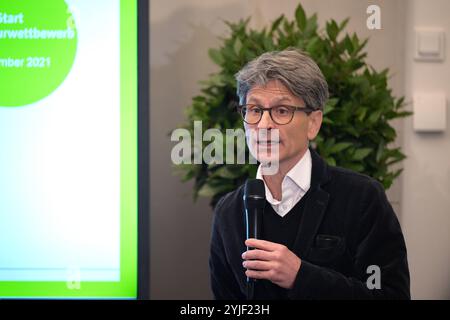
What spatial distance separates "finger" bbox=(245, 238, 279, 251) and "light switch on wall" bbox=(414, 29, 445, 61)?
47 centimetres

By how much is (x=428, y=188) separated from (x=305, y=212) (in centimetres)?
34

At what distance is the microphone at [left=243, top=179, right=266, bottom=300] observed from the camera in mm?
941

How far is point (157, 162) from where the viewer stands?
5.36 ft

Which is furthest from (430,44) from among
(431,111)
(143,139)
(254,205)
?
(143,139)

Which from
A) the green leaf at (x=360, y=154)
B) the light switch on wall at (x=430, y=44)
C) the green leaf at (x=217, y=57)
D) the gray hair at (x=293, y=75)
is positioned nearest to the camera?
the gray hair at (x=293, y=75)

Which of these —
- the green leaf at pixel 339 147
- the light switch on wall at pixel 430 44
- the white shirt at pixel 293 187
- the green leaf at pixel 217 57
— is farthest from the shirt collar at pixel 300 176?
the green leaf at pixel 217 57

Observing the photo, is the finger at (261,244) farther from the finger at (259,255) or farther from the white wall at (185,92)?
the white wall at (185,92)

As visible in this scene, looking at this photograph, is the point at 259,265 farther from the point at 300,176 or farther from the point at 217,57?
the point at 217,57

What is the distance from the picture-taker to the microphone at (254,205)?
941mm

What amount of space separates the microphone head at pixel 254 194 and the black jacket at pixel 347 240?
0.23 ft

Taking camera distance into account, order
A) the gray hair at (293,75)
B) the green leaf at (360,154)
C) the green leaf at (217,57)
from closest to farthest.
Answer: the gray hair at (293,75) < the green leaf at (360,154) < the green leaf at (217,57)

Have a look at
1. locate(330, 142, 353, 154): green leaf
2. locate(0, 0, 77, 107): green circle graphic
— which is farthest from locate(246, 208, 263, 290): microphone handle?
locate(0, 0, 77, 107): green circle graphic

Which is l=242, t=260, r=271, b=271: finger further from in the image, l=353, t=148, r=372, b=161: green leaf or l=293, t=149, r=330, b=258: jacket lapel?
l=353, t=148, r=372, b=161: green leaf

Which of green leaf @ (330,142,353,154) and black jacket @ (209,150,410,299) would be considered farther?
green leaf @ (330,142,353,154)
